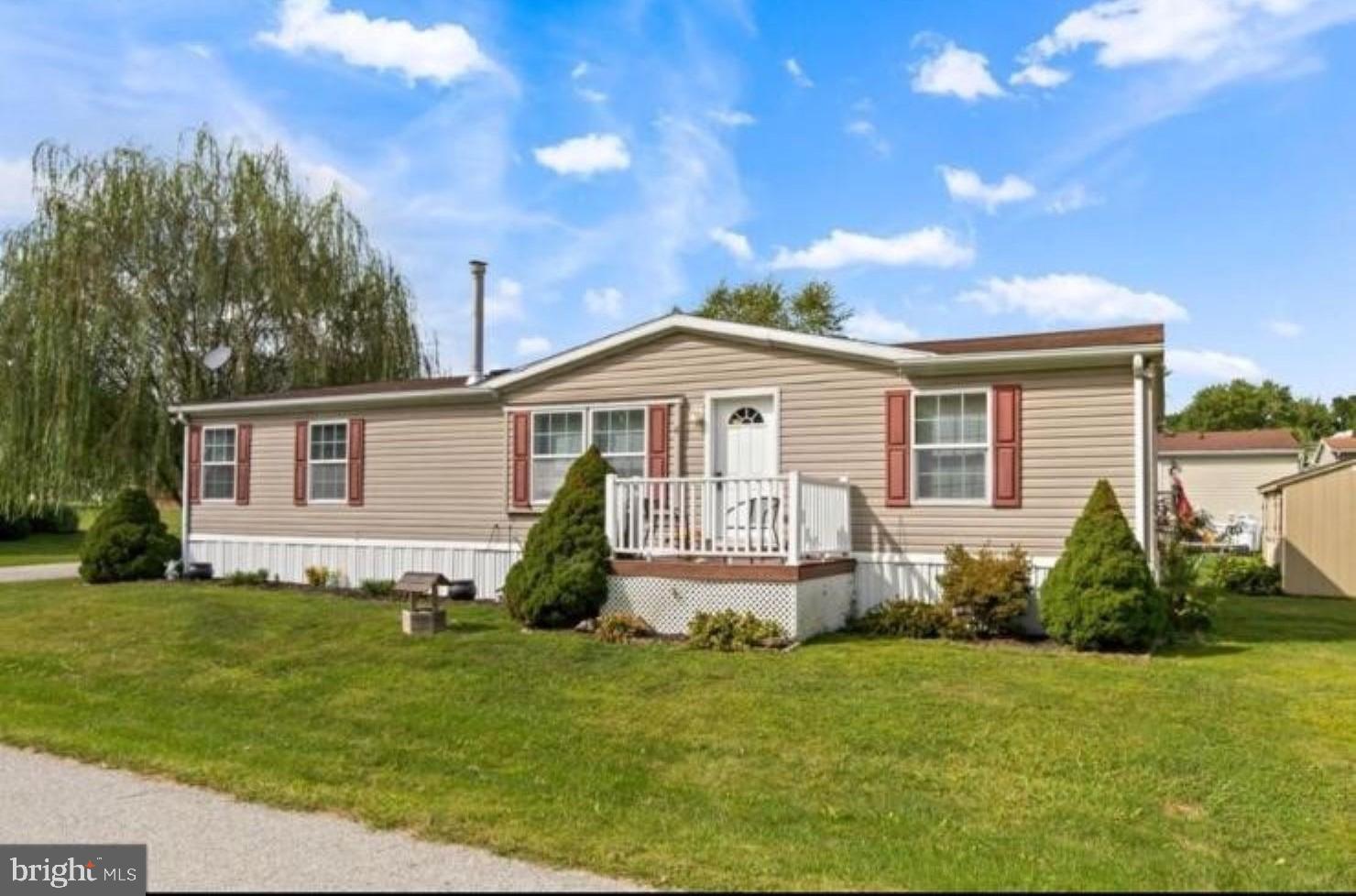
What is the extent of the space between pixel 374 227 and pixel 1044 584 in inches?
711

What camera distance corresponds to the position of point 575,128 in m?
16.9

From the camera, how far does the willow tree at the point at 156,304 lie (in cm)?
1867

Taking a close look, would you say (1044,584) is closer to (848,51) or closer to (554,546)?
(554,546)

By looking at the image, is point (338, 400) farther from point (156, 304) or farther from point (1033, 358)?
point (1033, 358)

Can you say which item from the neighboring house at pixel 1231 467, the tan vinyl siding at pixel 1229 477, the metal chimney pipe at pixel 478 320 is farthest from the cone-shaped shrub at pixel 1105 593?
the tan vinyl siding at pixel 1229 477

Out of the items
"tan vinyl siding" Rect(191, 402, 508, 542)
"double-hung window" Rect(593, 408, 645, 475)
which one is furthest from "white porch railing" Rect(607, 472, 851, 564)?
"tan vinyl siding" Rect(191, 402, 508, 542)

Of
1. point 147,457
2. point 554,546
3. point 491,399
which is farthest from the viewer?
point 147,457

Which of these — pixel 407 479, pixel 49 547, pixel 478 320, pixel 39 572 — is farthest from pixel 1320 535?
pixel 49 547

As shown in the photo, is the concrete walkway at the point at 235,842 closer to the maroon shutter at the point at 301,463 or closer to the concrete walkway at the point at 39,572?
the maroon shutter at the point at 301,463

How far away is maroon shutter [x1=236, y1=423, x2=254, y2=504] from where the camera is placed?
15.7 metres

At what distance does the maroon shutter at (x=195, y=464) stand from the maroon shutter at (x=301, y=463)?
2.35 m

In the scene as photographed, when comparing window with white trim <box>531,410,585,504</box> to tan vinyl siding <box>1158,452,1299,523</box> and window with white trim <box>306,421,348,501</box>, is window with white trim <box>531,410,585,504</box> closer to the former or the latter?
window with white trim <box>306,421,348,501</box>

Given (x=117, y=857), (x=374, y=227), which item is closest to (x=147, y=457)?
(x=374, y=227)

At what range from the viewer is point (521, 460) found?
13.0 m
